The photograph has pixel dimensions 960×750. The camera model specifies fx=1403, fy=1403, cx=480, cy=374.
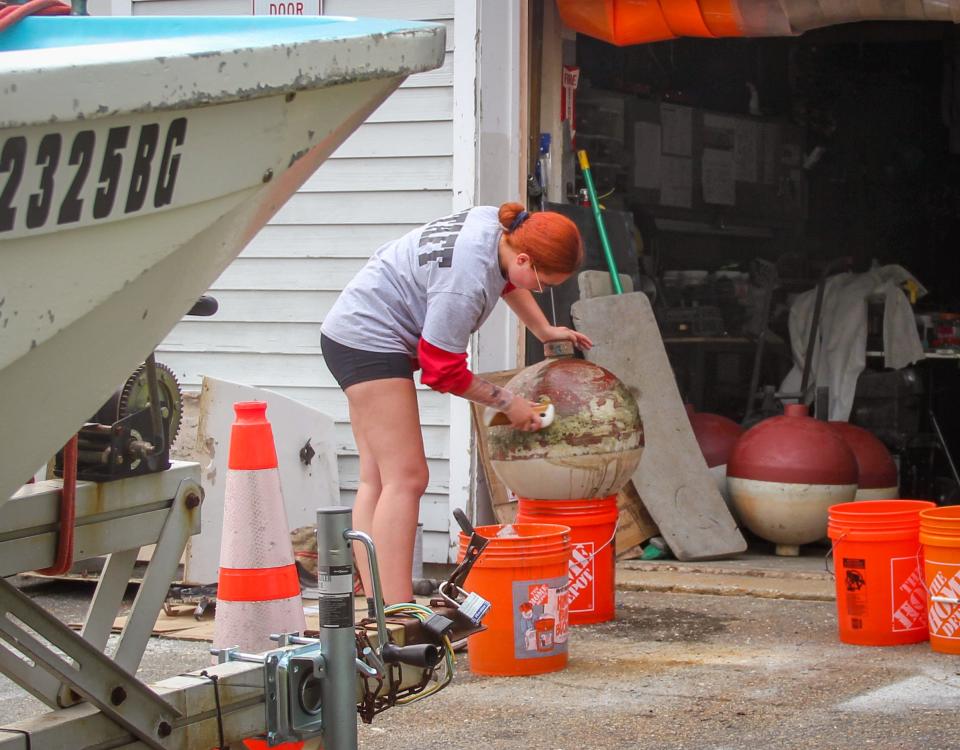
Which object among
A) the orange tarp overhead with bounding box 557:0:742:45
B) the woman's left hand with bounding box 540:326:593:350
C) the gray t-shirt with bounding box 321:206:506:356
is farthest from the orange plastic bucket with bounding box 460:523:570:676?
the orange tarp overhead with bounding box 557:0:742:45

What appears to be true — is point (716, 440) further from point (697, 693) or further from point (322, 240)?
point (697, 693)

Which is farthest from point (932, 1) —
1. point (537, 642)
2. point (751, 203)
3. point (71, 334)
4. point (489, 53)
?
point (71, 334)

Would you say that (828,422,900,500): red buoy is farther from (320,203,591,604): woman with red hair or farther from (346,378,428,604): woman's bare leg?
(346,378,428,604): woman's bare leg

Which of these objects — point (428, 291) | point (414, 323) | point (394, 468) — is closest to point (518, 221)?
point (428, 291)

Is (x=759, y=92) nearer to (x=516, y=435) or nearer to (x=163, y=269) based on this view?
(x=516, y=435)

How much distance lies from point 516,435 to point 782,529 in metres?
2.28

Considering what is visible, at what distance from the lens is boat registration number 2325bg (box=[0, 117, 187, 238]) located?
226cm

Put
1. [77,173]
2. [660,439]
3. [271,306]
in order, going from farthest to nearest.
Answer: [271,306] < [660,439] < [77,173]

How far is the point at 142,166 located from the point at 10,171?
0.29 meters

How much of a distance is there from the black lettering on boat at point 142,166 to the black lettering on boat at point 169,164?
3 cm

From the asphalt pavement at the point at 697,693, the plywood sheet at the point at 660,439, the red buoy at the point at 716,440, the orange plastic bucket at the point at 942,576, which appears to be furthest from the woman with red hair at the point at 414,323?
the red buoy at the point at 716,440

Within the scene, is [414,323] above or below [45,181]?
below

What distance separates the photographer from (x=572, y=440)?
558cm

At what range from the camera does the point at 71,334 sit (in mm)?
2484
